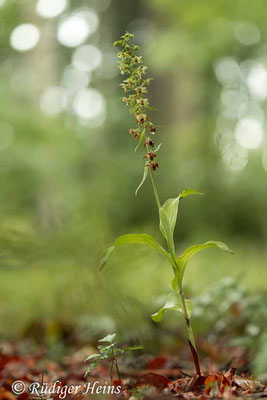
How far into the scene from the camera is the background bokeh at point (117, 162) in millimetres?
2008

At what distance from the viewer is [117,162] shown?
6.27 m

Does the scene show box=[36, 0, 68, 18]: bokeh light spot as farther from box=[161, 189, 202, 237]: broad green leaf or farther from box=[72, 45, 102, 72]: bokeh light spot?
box=[161, 189, 202, 237]: broad green leaf

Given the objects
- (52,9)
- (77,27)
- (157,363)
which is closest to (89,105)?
(77,27)

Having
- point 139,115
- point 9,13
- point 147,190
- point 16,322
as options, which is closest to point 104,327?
point 16,322

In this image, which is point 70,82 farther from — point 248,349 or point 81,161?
point 248,349

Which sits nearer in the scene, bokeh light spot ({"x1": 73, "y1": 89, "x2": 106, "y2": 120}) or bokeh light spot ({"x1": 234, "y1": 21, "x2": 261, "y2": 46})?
bokeh light spot ({"x1": 234, "y1": 21, "x2": 261, "y2": 46})

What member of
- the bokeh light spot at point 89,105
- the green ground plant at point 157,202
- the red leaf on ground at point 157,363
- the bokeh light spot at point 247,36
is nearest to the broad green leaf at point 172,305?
the green ground plant at point 157,202

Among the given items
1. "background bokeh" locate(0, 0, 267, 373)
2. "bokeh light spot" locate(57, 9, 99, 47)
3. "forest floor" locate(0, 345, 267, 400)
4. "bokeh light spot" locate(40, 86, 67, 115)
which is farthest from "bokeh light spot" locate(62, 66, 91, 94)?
"forest floor" locate(0, 345, 267, 400)

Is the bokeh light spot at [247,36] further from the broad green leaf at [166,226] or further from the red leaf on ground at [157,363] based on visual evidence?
the broad green leaf at [166,226]

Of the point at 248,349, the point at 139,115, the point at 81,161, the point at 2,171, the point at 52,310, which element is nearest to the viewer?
the point at 139,115

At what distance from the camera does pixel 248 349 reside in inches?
69.3

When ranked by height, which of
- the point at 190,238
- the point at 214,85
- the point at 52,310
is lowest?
the point at 190,238

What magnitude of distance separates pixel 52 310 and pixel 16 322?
0.34m

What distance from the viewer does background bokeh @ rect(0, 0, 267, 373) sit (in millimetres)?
2008
